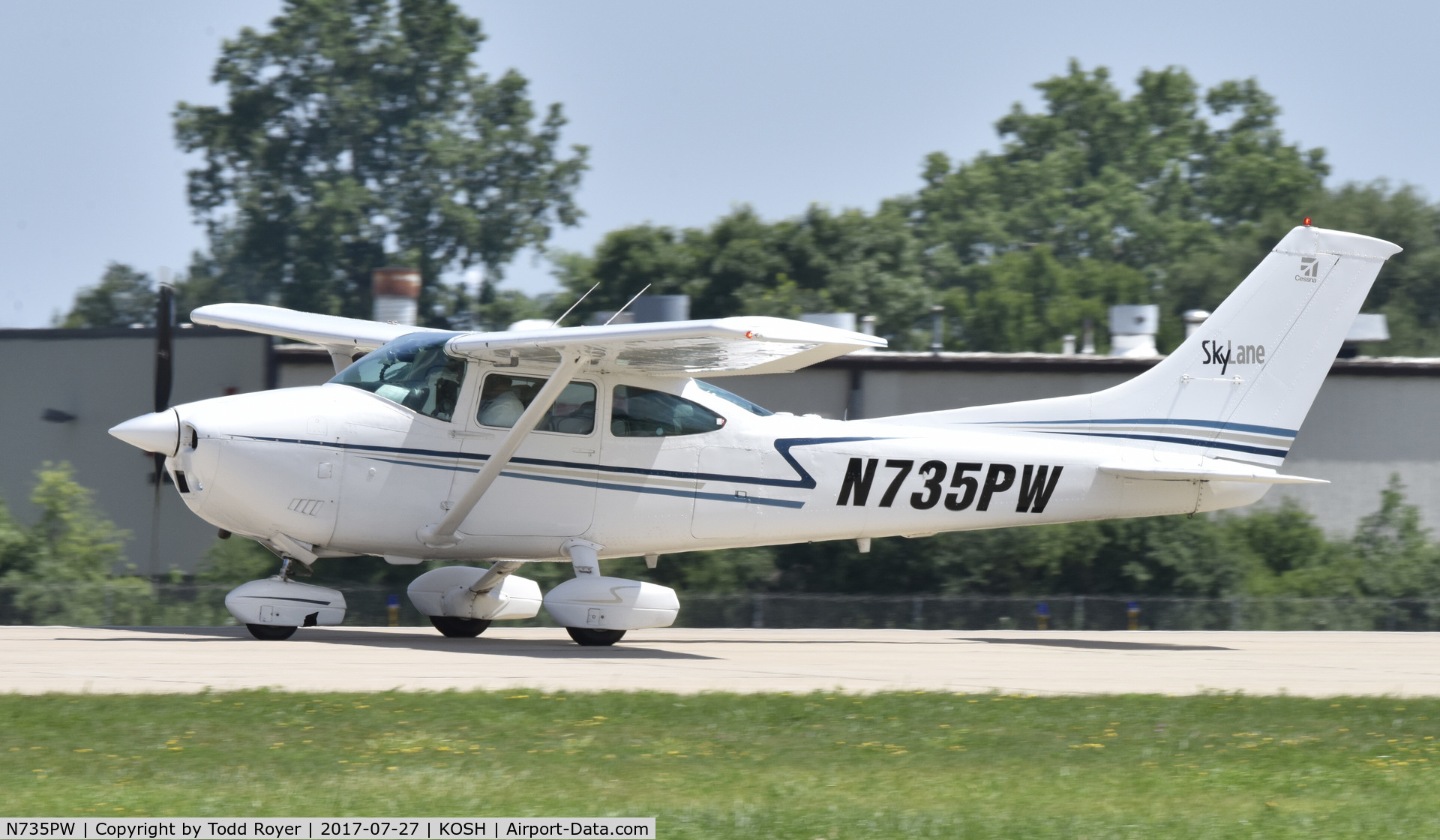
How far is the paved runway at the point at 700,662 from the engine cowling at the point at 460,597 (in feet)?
0.98

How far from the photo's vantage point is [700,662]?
12469 millimetres

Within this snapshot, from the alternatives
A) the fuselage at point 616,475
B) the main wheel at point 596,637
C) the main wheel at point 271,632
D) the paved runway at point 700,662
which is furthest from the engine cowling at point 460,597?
the main wheel at point 271,632

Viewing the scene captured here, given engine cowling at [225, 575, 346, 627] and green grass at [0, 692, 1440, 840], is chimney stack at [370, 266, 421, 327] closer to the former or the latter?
engine cowling at [225, 575, 346, 627]

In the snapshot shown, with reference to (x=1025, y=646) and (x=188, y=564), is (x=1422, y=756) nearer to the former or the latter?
(x=1025, y=646)

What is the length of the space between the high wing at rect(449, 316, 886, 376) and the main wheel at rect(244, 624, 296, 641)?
2.68 metres

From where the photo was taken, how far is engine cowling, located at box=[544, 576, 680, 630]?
13.0 metres

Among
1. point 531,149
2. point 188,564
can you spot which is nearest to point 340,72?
point 531,149

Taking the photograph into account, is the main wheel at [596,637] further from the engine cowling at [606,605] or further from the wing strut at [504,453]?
the wing strut at [504,453]

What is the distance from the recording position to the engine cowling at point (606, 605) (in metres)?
13.0

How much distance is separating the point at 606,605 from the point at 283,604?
8.58 ft

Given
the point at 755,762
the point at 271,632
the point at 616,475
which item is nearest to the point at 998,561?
the point at 616,475
